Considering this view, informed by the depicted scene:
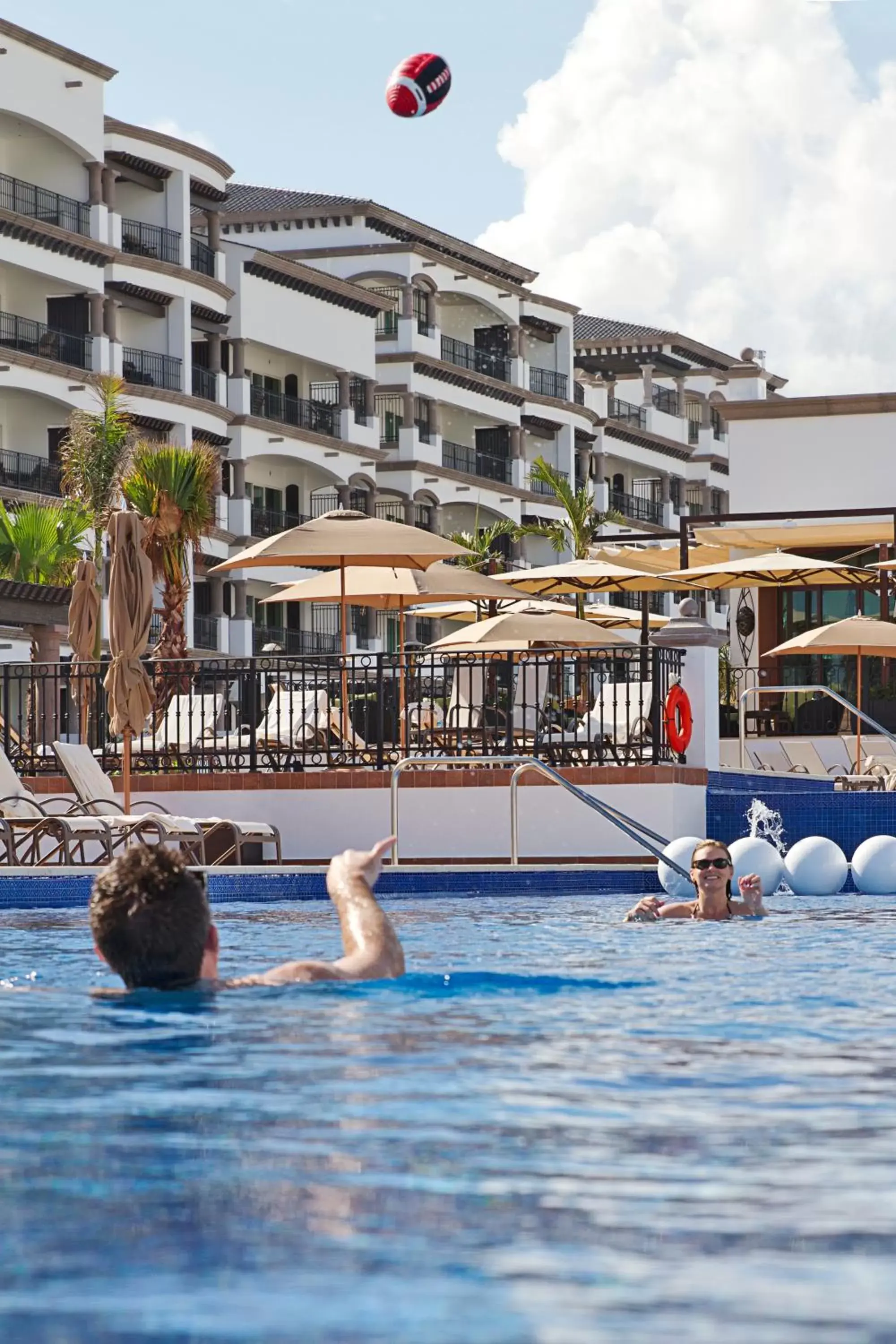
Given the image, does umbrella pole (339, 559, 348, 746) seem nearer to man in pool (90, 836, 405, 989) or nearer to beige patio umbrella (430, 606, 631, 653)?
beige patio umbrella (430, 606, 631, 653)

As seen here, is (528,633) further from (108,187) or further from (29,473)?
(108,187)

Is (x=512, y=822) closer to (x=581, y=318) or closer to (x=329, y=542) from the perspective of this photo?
(x=329, y=542)

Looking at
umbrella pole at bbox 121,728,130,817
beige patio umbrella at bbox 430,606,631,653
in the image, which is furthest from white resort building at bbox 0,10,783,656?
umbrella pole at bbox 121,728,130,817

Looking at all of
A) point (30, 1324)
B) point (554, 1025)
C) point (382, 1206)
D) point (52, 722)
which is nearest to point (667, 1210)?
point (382, 1206)

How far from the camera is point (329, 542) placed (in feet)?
63.3

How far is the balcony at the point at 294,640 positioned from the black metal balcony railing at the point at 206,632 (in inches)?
96.7

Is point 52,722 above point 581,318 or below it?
below

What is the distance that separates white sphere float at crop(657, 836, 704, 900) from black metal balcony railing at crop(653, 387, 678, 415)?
7808 centimetres

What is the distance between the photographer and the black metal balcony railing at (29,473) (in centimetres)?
5300

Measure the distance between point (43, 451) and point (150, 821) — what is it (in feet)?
134

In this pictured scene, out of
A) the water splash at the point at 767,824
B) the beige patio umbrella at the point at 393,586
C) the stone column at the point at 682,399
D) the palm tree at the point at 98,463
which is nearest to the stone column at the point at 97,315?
the palm tree at the point at 98,463

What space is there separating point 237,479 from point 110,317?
26.0ft

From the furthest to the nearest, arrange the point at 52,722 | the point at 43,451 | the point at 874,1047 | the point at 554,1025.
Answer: the point at 43,451 < the point at 52,722 < the point at 554,1025 < the point at 874,1047

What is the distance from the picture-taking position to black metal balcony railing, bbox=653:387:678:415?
92.0m
